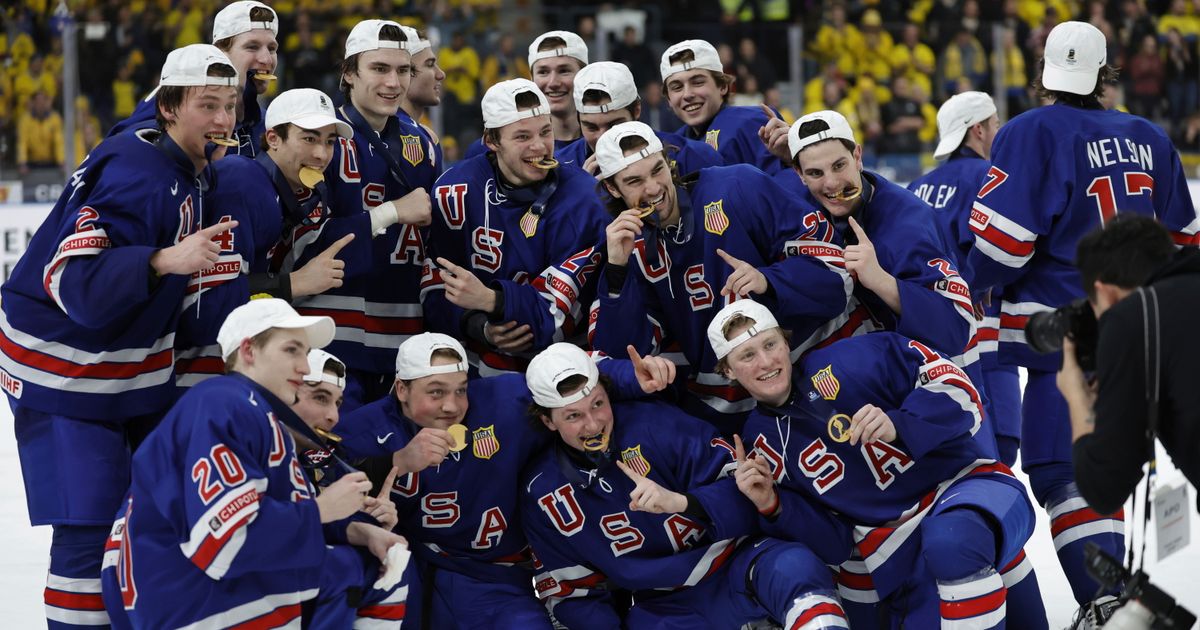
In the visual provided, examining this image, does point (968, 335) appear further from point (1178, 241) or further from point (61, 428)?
point (61, 428)

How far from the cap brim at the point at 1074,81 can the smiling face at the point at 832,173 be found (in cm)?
71

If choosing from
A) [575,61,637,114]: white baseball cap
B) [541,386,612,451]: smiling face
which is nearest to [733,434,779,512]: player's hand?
[541,386,612,451]: smiling face

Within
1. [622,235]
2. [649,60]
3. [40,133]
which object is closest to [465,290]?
[622,235]

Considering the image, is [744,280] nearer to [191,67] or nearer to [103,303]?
[191,67]

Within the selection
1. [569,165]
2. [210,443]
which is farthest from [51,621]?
[569,165]

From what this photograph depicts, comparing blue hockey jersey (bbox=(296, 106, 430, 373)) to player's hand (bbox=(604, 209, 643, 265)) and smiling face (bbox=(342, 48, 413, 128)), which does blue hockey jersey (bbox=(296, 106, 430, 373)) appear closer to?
smiling face (bbox=(342, 48, 413, 128))

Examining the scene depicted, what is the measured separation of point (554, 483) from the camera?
157 inches

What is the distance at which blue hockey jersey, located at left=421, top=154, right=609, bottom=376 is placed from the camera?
4.29 meters

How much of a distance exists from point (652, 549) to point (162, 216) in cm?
156

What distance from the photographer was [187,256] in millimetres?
3445

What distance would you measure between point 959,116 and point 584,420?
2.26 metres

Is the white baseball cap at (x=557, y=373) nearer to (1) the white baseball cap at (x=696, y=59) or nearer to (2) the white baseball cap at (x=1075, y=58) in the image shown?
(1) the white baseball cap at (x=696, y=59)

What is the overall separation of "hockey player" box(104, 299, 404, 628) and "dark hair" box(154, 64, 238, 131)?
729mm

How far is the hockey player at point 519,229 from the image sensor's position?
427 centimetres
